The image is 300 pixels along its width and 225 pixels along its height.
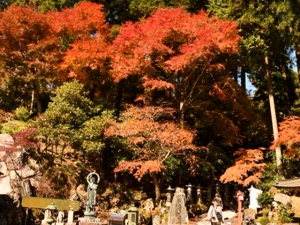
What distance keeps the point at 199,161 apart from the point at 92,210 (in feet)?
23.3

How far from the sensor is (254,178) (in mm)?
14367

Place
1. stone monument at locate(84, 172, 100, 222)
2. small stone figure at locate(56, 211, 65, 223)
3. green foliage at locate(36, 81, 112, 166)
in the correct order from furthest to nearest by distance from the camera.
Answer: green foliage at locate(36, 81, 112, 166)
small stone figure at locate(56, 211, 65, 223)
stone monument at locate(84, 172, 100, 222)

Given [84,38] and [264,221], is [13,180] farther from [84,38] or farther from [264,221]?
[264,221]

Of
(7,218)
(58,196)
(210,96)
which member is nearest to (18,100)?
(58,196)

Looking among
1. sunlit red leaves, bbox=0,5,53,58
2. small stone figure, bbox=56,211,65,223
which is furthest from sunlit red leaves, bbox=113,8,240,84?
small stone figure, bbox=56,211,65,223

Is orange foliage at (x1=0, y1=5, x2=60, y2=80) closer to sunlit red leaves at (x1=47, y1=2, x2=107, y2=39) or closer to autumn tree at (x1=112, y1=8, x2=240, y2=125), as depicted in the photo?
sunlit red leaves at (x1=47, y1=2, x2=107, y2=39)

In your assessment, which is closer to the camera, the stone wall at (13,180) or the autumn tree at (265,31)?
the stone wall at (13,180)

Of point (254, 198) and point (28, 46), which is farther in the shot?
point (28, 46)

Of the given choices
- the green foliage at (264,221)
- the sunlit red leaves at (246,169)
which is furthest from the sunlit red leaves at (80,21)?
the green foliage at (264,221)

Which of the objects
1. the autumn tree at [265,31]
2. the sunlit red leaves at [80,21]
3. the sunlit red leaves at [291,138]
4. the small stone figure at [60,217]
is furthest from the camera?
the sunlit red leaves at [80,21]

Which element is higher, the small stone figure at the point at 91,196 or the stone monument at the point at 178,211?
the small stone figure at the point at 91,196

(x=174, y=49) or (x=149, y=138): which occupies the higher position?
(x=174, y=49)

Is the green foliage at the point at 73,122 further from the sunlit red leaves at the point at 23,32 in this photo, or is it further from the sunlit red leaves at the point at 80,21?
the sunlit red leaves at the point at 80,21

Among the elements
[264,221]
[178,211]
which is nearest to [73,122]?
[178,211]
